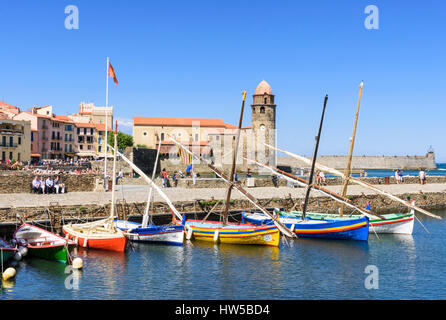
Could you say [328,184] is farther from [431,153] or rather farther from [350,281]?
[431,153]

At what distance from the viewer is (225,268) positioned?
69.8ft

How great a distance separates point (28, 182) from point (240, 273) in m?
19.9

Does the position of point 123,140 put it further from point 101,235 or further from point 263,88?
point 101,235

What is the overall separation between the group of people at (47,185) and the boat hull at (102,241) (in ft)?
34.3

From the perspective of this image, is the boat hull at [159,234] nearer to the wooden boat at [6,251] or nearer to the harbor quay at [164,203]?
the harbor quay at [164,203]

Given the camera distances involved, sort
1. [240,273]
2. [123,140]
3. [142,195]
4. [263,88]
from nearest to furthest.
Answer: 1. [240,273]
2. [142,195]
3. [263,88]
4. [123,140]

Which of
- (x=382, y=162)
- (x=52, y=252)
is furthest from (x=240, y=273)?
(x=382, y=162)

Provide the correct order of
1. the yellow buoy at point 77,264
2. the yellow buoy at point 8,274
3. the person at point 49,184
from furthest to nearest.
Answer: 1. the person at point 49,184
2. the yellow buoy at point 77,264
3. the yellow buoy at point 8,274

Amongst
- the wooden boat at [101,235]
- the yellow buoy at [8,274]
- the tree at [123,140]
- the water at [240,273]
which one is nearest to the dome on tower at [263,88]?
the tree at [123,140]

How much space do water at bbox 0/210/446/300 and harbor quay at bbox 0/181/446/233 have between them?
14.8 feet

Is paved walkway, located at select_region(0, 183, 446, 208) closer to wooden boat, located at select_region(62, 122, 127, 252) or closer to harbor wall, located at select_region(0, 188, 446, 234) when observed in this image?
harbor wall, located at select_region(0, 188, 446, 234)

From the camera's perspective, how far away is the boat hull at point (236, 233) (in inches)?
1008

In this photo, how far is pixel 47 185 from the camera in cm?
3312

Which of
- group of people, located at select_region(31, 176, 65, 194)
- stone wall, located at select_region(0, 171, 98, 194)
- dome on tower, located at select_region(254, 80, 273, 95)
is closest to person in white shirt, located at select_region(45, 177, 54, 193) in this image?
group of people, located at select_region(31, 176, 65, 194)
